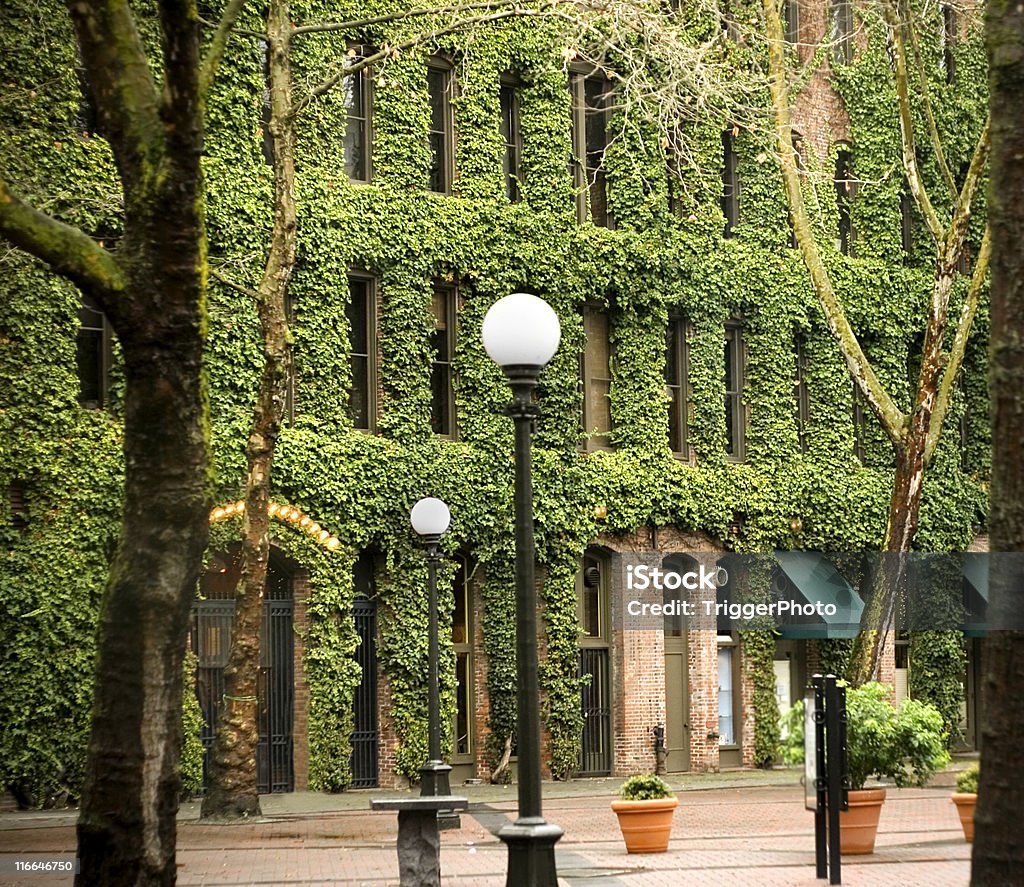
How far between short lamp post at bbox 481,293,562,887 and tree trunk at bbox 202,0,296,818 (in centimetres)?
938

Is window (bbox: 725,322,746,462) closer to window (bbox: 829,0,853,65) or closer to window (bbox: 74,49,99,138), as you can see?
window (bbox: 829,0,853,65)

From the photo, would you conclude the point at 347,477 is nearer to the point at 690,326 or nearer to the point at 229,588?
the point at 229,588

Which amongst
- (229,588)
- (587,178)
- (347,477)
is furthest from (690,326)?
(229,588)

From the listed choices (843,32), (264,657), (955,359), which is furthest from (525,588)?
(843,32)

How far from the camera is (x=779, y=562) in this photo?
32.1 metres

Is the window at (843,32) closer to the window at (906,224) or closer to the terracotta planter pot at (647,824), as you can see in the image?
the window at (906,224)

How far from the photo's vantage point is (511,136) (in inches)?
1176

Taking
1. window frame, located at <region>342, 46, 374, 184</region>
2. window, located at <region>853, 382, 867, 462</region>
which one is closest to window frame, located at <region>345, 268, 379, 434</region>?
window frame, located at <region>342, 46, 374, 184</region>

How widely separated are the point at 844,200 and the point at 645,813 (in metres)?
20.7

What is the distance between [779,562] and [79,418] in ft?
46.6

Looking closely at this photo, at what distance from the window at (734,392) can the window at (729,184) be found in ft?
6.53

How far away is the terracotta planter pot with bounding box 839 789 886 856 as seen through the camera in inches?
621

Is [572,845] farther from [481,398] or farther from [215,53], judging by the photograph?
[481,398]

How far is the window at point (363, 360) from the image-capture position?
2728 centimetres
